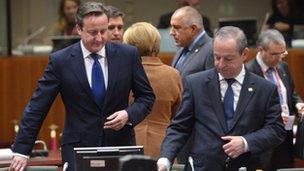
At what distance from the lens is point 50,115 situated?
11.2 metres

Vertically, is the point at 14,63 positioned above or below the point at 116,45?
below

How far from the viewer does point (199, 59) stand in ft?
25.9

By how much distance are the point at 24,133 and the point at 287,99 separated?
2.70 metres

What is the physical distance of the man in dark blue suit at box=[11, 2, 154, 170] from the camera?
6355 mm

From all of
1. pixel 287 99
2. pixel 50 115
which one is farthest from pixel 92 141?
pixel 50 115

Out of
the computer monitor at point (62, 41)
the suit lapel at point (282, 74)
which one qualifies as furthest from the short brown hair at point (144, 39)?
the computer monitor at point (62, 41)

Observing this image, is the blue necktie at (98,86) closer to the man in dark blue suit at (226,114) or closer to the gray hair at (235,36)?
the man in dark blue suit at (226,114)

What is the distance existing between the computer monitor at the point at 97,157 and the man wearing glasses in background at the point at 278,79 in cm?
249

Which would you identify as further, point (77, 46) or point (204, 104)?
point (77, 46)

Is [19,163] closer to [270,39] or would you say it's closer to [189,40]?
[189,40]

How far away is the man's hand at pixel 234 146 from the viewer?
5715mm

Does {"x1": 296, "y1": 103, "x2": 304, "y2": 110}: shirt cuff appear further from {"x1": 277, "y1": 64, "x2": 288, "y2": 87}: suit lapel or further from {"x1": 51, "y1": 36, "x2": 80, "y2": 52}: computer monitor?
{"x1": 51, "y1": 36, "x2": 80, "y2": 52}: computer monitor

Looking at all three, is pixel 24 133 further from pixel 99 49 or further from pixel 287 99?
pixel 287 99

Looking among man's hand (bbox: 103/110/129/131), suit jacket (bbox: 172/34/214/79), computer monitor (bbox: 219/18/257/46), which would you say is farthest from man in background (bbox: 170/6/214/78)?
computer monitor (bbox: 219/18/257/46)
